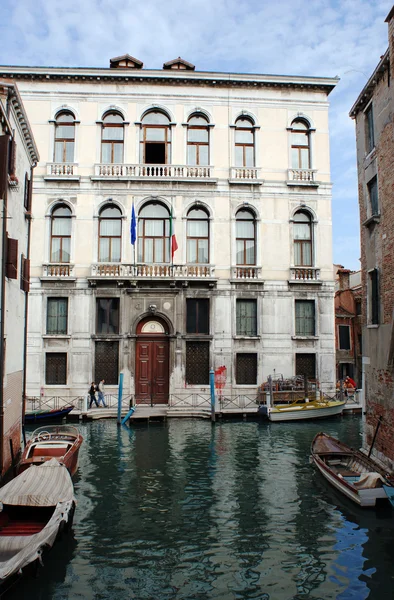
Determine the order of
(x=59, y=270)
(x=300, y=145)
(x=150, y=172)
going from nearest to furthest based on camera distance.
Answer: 1. (x=59, y=270)
2. (x=150, y=172)
3. (x=300, y=145)

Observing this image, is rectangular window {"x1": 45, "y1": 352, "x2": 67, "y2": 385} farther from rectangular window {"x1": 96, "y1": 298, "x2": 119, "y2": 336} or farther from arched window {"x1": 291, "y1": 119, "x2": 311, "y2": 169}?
arched window {"x1": 291, "y1": 119, "x2": 311, "y2": 169}

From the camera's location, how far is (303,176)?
2528 centimetres

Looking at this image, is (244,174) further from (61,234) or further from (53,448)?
(53,448)

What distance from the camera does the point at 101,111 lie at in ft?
81.7

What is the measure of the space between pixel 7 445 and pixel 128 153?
53.5 feet

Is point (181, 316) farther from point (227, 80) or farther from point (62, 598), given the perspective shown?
point (62, 598)

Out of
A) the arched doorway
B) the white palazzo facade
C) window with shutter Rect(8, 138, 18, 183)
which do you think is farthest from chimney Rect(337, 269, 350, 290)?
window with shutter Rect(8, 138, 18, 183)

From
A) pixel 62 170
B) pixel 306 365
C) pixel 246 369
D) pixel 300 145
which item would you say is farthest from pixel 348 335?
pixel 62 170

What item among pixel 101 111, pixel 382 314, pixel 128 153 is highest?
pixel 101 111

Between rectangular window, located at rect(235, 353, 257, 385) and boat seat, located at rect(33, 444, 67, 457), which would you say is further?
rectangular window, located at rect(235, 353, 257, 385)

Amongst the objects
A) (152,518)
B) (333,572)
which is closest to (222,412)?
(152,518)

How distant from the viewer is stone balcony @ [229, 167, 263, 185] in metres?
24.7

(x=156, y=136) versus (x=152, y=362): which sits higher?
(x=156, y=136)

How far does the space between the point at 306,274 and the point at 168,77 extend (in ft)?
38.9
